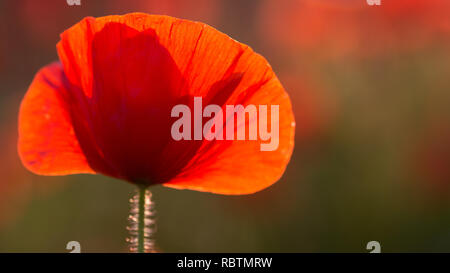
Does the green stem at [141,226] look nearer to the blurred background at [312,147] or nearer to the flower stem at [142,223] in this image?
the flower stem at [142,223]

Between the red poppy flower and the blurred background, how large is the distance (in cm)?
151

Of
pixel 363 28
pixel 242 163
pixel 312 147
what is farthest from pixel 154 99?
pixel 363 28

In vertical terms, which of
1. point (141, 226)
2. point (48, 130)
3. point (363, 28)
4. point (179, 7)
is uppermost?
point (179, 7)

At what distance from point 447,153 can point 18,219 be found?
179 centimetres

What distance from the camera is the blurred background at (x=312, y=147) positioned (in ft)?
7.17

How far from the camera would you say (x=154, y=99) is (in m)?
0.63

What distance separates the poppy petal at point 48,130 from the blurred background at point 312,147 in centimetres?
150

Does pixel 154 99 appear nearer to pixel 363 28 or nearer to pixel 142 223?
pixel 142 223

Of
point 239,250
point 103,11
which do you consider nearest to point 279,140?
point 239,250

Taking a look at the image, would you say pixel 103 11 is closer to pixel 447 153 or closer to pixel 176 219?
pixel 176 219

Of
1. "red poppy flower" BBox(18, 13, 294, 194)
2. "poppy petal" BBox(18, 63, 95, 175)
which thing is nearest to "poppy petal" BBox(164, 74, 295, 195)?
"red poppy flower" BBox(18, 13, 294, 194)

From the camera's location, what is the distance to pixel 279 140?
647mm

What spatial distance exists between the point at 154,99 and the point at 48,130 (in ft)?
0.44

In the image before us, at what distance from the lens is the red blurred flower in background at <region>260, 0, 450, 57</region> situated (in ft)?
8.29
